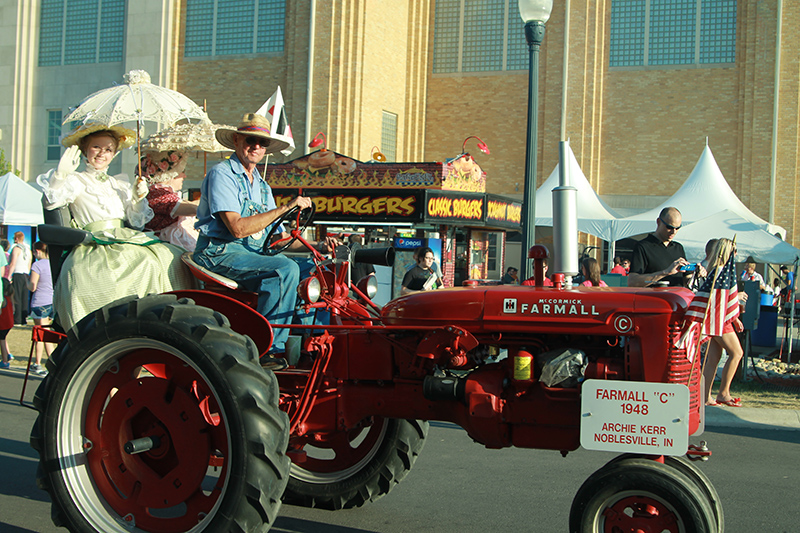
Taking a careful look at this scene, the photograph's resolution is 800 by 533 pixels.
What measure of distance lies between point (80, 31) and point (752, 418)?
27.4 metres

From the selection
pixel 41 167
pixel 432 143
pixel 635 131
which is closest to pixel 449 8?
pixel 432 143

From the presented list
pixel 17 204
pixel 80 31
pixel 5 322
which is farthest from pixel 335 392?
pixel 80 31

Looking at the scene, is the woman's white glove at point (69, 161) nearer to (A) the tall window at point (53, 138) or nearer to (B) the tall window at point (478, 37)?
(B) the tall window at point (478, 37)

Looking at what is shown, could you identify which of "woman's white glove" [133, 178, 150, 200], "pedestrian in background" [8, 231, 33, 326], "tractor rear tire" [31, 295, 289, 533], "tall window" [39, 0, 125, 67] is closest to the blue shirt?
"tractor rear tire" [31, 295, 289, 533]

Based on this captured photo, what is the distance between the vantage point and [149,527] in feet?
11.1

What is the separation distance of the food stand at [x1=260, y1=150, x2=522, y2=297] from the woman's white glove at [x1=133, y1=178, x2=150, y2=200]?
10621 mm

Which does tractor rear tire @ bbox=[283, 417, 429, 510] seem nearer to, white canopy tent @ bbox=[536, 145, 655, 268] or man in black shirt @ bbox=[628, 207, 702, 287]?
man in black shirt @ bbox=[628, 207, 702, 287]

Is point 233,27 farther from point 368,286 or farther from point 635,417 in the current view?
point 635,417

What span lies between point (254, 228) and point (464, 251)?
15.1m

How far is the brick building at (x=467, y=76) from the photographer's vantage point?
80.7 ft

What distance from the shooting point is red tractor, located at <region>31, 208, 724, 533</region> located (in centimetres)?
313

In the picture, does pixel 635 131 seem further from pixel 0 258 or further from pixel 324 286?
pixel 324 286

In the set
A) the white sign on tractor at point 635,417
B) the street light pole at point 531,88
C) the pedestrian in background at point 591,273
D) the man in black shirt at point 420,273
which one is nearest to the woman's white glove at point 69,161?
the white sign on tractor at point 635,417

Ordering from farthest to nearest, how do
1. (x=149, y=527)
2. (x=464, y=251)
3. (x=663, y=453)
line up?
Answer: (x=464, y=251) → (x=149, y=527) → (x=663, y=453)
